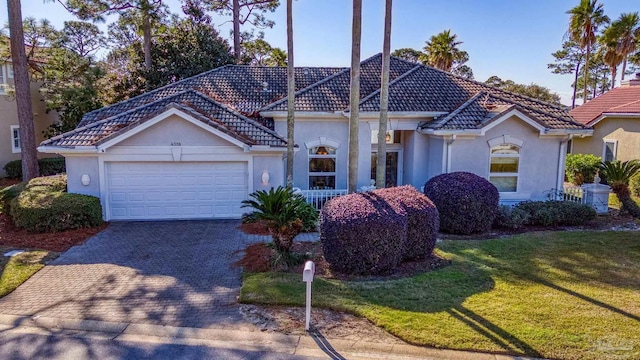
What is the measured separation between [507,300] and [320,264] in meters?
4.11

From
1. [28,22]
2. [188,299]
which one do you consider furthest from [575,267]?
[28,22]

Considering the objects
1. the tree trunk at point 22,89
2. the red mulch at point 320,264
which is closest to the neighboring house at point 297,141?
the tree trunk at point 22,89

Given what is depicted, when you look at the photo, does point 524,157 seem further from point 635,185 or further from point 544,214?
point 635,185

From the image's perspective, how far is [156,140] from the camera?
14.6m

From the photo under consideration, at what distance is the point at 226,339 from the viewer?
687cm

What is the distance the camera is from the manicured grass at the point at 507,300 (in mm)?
6676

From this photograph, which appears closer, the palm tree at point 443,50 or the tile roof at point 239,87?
the tile roof at point 239,87

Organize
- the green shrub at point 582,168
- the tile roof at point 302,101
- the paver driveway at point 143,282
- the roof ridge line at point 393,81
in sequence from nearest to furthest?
the paver driveway at point 143,282, the tile roof at point 302,101, the roof ridge line at point 393,81, the green shrub at point 582,168

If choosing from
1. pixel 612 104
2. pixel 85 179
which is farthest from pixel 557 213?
pixel 612 104

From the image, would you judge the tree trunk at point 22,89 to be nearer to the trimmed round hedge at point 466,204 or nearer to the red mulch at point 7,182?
the red mulch at point 7,182

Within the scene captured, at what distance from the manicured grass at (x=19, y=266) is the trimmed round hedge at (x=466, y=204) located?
10900 millimetres

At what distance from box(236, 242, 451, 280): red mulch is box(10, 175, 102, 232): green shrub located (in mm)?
5733

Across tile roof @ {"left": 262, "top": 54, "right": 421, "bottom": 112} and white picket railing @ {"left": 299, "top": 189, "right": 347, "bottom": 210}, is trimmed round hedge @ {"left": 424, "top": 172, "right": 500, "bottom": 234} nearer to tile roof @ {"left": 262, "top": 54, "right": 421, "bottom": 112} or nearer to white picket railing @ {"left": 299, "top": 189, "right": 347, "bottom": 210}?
white picket railing @ {"left": 299, "top": 189, "right": 347, "bottom": 210}

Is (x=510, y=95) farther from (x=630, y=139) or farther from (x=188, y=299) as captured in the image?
(x=188, y=299)
